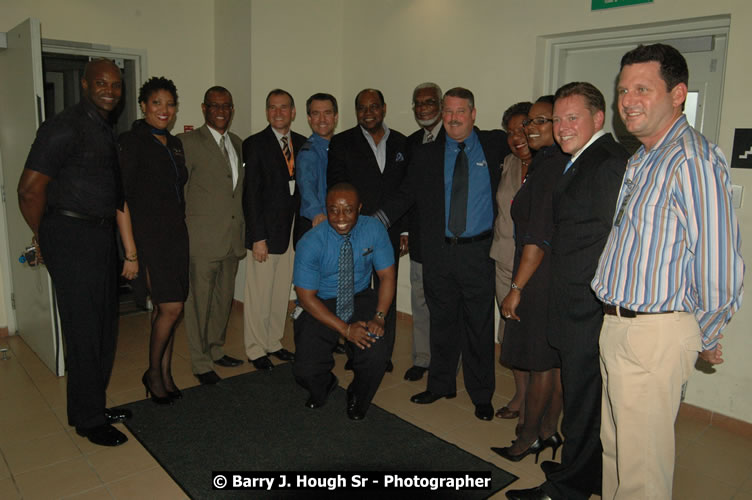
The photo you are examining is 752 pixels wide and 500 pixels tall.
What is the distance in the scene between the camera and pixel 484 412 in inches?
127

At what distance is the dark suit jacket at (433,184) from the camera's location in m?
3.19

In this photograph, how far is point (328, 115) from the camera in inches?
147

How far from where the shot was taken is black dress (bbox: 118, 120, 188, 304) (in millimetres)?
3018

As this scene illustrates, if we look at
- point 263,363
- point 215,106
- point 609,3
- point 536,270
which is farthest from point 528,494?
point 609,3

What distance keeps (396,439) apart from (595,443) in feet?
3.43

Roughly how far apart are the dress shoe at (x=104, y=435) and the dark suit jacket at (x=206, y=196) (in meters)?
1.12

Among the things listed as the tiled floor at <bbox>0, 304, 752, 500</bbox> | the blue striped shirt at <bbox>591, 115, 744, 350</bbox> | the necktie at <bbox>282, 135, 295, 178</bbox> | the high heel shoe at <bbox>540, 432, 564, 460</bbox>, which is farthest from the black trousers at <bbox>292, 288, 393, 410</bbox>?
the blue striped shirt at <bbox>591, 115, 744, 350</bbox>

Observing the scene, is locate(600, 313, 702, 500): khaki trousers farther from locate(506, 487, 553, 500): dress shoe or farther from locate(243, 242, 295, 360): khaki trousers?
locate(243, 242, 295, 360): khaki trousers

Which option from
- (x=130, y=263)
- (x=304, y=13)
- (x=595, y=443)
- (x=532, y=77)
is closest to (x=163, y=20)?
(x=304, y=13)

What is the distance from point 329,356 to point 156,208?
4.15 ft

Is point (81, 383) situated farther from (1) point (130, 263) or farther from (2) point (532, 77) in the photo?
(2) point (532, 77)

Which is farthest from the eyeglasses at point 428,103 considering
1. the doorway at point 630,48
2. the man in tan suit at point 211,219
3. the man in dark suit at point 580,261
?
the man in dark suit at point 580,261

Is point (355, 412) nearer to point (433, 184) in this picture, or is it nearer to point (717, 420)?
point (433, 184)

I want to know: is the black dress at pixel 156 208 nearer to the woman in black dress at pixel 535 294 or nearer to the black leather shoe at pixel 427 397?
the black leather shoe at pixel 427 397
